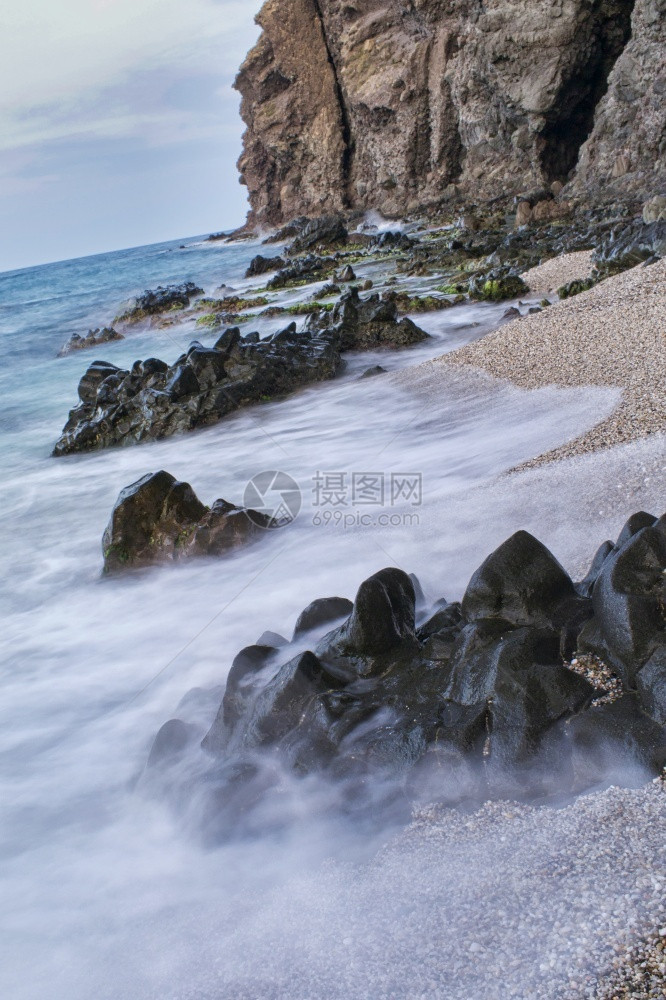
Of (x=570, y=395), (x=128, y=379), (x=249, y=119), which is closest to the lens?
(x=570, y=395)

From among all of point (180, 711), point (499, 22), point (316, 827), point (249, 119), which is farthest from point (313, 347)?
point (249, 119)

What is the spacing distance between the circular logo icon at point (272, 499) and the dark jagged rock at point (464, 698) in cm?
188

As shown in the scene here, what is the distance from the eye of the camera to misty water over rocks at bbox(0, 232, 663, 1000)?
5.33 feet

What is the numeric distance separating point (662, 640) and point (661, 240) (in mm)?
8608

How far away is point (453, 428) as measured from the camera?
5523 mm

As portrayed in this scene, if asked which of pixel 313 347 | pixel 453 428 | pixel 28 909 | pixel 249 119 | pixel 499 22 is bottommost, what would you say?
pixel 28 909

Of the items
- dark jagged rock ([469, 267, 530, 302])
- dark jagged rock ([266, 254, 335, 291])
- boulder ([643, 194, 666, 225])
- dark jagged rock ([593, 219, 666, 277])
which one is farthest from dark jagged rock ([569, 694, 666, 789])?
dark jagged rock ([266, 254, 335, 291])

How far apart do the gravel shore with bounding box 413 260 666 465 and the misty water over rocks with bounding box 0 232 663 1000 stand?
240 millimetres

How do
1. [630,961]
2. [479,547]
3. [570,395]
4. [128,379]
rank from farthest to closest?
1. [128,379]
2. [570,395]
3. [479,547]
4. [630,961]

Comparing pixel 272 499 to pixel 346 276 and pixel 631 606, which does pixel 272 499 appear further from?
pixel 346 276

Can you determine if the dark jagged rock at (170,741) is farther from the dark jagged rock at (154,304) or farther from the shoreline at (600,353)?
the dark jagged rock at (154,304)

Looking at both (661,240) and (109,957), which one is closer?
(109,957)

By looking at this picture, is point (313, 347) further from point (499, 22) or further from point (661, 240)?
point (499, 22)

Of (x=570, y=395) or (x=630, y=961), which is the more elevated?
(x=570, y=395)
